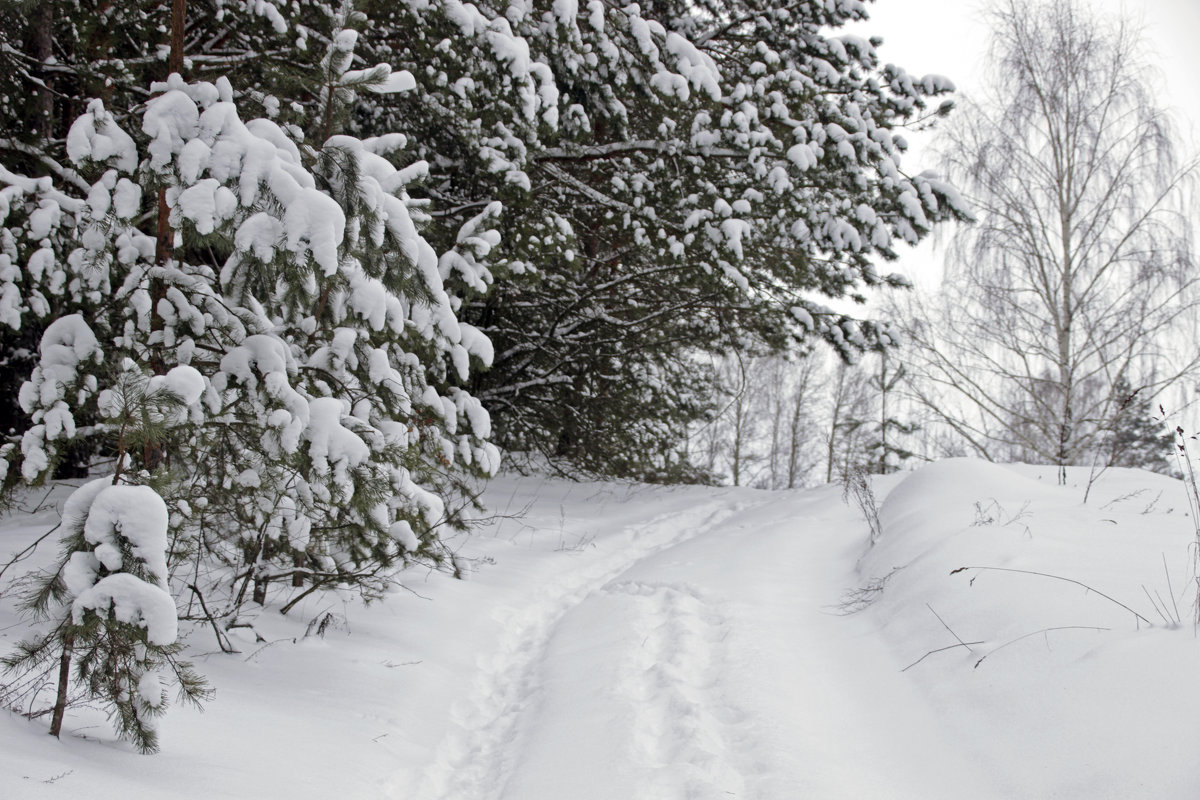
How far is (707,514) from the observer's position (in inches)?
375

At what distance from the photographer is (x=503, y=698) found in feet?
12.7

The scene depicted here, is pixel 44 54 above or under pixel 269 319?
above

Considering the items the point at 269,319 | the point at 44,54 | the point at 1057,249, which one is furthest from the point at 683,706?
the point at 1057,249

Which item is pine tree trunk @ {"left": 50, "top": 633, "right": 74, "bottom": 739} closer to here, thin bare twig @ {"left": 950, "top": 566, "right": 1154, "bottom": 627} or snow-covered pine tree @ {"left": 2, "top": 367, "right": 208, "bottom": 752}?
snow-covered pine tree @ {"left": 2, "top": 367, "right": 208, "bottom": 752}

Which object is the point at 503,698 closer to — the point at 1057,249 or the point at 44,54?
the point at 44,54

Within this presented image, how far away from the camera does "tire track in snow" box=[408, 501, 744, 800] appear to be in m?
2.99

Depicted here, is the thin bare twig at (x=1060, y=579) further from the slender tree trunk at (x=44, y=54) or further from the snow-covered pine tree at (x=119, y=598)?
the slender tree trunk at (x=44, y=54)

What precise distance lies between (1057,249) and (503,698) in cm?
1162

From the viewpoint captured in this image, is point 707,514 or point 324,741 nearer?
point 324,741

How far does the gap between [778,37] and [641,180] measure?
238 cm

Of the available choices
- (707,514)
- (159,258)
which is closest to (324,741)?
(159,258)

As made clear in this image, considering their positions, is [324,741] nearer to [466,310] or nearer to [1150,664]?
[1150,664]

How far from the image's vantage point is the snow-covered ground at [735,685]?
2566 millimetres

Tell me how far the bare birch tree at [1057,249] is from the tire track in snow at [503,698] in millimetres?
7691
